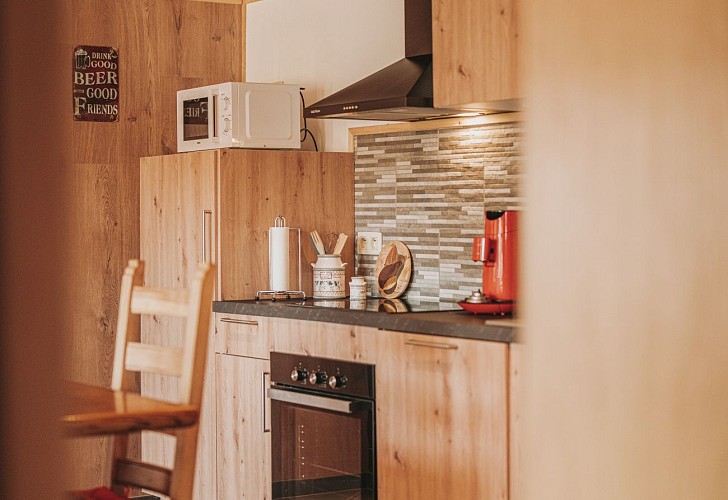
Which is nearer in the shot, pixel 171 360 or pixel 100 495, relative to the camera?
pixel 100 495

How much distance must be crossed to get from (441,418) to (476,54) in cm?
118

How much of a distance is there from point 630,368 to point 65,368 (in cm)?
136

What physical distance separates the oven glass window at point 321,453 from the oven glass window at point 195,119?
1.32 m

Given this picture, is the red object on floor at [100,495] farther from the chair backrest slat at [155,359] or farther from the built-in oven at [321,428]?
the built-in oven at [321,428]

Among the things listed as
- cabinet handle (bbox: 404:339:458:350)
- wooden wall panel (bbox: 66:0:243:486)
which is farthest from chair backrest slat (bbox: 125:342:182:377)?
wooden wall panel (bbox: 66:0:243:486)

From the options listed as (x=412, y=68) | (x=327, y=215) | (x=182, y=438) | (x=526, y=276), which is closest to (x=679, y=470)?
(x=526, y=276)

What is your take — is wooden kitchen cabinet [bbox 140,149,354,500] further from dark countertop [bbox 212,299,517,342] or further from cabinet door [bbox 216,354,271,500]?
dark countertop [bbox 212,299,517,342]

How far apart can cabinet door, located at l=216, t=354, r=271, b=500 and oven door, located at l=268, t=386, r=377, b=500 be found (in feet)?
0.35

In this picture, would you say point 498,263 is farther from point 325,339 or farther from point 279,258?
point 279,258

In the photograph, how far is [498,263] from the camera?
3176 millimetres

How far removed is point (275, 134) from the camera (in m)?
4.11

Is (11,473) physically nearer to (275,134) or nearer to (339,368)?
(339,368)

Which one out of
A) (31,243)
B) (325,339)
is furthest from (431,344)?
(31,243)

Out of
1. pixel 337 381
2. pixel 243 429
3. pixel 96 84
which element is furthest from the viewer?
pixel 96 84
